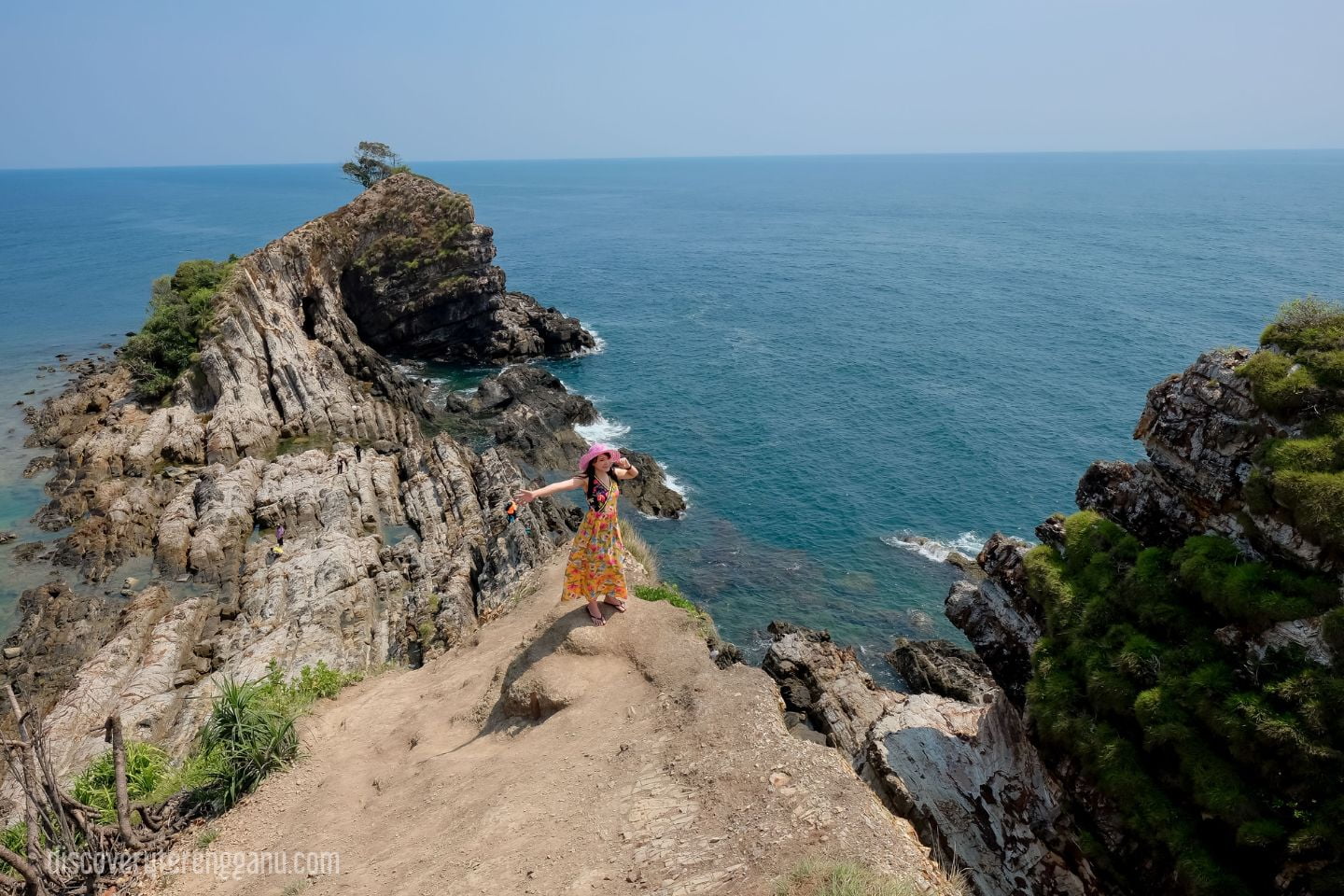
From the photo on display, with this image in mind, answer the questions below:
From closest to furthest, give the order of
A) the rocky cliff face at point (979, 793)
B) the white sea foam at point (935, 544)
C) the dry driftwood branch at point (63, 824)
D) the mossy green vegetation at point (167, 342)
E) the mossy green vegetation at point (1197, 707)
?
the mossy green vegetation at point (1197, 707) < the dry driftwood branch at point (63, 824) < the rocky cliff face at point (979, 793) < the white sea foam at point (935, 544) < the mossy green vegetation at point (167, 342)

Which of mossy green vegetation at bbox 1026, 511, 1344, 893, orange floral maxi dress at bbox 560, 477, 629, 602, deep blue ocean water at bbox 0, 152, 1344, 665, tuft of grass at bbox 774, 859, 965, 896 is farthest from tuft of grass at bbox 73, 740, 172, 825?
deep blue ocean water at bbox 0, 152, 1344, 665

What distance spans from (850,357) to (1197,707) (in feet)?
206

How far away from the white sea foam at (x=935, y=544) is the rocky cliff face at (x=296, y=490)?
16.4 m

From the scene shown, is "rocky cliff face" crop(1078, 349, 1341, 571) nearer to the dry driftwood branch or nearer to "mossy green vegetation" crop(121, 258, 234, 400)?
the dry driftwood branch

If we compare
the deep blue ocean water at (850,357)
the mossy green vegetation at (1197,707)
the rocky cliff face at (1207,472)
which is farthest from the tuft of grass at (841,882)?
the deep blue ocean water at (850,357)

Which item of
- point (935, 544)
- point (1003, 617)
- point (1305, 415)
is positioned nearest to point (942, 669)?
point (935, 544)

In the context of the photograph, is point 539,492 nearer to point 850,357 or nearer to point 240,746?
point 240,746

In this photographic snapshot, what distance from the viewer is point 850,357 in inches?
2835

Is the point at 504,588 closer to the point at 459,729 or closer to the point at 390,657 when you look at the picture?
the point at 390,657

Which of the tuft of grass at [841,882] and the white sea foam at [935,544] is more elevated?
the tuft of grass at [841,882]

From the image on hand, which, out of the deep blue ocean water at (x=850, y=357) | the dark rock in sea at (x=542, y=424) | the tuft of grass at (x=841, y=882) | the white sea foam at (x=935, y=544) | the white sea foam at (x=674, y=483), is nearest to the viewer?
the tuft of grass at (x=841, y=882)

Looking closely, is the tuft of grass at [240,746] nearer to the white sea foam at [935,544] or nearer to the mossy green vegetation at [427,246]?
the white sea foam at [935,544]

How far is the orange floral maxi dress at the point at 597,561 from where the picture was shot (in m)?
14.4

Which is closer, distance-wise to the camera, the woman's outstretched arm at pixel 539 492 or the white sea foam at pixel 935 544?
the woman's outstretched arm at pixel 539 492
